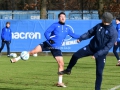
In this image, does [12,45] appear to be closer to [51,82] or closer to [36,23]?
[36,23]

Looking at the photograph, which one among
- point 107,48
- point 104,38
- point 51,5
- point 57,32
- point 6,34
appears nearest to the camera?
point 107,48

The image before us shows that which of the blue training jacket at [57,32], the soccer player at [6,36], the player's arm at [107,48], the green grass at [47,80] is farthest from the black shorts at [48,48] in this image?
the soccer player at [6,36]

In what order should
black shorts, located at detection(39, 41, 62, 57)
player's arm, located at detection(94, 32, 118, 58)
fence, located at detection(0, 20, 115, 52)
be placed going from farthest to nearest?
fence, located at detection(0, 20, 115, 52)
black shorts, located at detection(39, 41, 62, 57)
player's arm, located at detection(94, 32, 118, 58)

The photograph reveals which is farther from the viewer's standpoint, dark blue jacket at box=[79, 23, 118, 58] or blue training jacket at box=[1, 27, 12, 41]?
blue training jacket at box=[1, 27, 12, 41]

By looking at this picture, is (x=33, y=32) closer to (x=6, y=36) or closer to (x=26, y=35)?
(x=26, y=35)

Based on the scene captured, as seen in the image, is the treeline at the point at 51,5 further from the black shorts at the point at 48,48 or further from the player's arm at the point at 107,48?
the player's arm at the point at 107,48

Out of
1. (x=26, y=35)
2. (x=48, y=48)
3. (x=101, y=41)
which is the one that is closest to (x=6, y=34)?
(x=26, y=35)

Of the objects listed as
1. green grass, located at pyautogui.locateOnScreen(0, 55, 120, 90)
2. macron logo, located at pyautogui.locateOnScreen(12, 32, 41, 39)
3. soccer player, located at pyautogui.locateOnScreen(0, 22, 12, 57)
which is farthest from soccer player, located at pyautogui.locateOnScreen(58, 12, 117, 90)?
macron logo, located at pyautogui.locateOnScreen(12, 32, 41, 39)


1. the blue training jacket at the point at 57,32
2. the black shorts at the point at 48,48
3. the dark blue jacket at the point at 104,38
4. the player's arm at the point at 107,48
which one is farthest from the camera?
the blue training jacket at the point at 57,32

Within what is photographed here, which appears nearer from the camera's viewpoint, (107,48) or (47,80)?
(107,48)

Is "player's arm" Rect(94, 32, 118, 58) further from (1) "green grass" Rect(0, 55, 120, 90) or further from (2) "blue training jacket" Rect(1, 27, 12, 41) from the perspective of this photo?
(2) "blue training jacket" Rect(1, 27, 12, 41)

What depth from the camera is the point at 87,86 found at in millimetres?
13430

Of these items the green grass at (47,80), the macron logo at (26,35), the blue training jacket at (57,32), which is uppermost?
the blue training jacket at (57,32)

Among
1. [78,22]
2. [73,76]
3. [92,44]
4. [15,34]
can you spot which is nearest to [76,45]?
[78,22]
